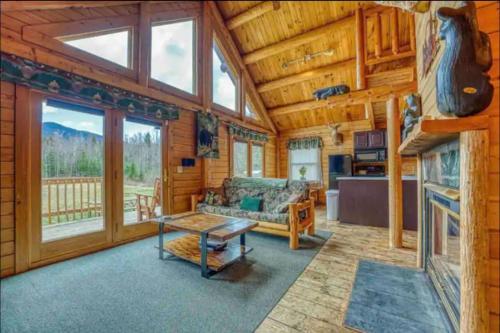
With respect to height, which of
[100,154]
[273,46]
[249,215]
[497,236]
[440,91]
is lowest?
[249,215]

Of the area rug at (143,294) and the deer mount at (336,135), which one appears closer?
the area rug at (143,294)

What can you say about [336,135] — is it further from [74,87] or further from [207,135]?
[74,87]

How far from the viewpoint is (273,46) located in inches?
196

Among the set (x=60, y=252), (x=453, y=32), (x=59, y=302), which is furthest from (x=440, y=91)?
(x=60, y=252)

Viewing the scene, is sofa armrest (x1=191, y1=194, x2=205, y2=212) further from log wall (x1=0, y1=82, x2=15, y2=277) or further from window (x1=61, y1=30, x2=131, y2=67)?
window (x1=61, y1=30, x2=131, y2=67)

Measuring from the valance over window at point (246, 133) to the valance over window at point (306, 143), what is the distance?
1.01 m

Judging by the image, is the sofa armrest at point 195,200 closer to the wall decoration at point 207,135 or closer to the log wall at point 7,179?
the wall decoration at point 207,135

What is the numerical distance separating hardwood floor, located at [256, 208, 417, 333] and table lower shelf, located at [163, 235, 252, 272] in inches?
29.6

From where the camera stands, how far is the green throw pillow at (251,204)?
3664mm

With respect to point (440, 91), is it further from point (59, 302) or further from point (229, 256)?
point (59, 302)

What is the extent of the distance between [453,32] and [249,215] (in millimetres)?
2888

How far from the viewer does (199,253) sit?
251 centimetres

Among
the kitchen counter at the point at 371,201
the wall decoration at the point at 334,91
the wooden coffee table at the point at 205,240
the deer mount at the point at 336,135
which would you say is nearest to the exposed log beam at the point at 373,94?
the wall decoration at the point at 334,91

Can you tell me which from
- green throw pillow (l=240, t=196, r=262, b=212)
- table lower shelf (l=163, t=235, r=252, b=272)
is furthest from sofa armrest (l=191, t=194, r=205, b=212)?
table lower shelf (l=163, t=235, r=252, b=272)
